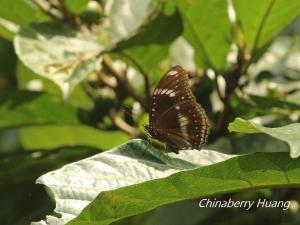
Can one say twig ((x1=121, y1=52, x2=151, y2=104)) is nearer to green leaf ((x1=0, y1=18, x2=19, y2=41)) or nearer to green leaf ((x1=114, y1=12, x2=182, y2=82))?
green leaf ((x1=114, y1=12, x2=182, y2=82))

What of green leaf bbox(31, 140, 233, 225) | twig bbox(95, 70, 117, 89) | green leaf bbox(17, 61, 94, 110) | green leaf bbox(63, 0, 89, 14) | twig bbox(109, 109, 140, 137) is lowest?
twig bbox(109, 109, 140, 137)

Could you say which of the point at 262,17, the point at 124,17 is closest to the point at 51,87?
the point at 124,17

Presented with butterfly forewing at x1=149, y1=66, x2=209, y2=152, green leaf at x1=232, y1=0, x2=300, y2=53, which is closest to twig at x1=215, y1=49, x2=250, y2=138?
green leaf at x1=232, y1=0, x2=300, y2=53

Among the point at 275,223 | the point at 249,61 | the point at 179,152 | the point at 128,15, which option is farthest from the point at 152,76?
the point at 179,152

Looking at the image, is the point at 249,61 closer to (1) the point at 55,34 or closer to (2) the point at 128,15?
(2) the point at 128,15

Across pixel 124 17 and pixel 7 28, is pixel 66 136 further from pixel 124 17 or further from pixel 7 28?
pixel 124 17
